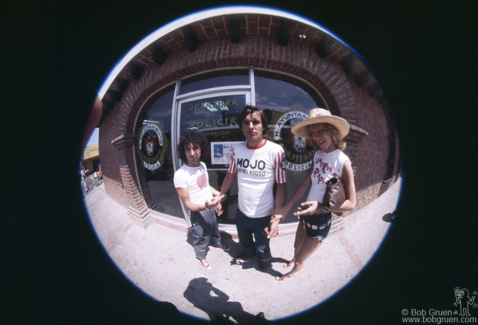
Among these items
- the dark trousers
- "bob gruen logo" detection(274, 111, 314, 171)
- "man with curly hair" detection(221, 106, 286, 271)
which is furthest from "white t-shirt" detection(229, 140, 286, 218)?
the dark trousers

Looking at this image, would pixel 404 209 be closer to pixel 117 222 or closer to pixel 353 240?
pixel 353 240

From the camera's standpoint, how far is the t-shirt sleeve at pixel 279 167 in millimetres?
1125

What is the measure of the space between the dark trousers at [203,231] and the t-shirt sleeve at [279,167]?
74 centimetres

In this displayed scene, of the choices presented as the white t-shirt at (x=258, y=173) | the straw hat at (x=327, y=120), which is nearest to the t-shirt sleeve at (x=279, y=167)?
the white t-shirt at (x=258, y=173)

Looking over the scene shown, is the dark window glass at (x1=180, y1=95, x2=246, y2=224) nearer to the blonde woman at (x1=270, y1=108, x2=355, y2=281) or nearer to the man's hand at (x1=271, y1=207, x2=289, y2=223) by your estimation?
the man's hand at (x1=271, y1=207, x2=289, y2=223)

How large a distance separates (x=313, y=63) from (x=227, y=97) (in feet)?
2.81

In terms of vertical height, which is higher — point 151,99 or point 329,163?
point 151,99

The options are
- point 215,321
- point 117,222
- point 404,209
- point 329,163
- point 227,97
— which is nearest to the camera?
point 329,163

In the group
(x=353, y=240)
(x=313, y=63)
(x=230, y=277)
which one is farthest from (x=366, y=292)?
(x=313, y=63)

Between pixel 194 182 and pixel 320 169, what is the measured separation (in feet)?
3.48

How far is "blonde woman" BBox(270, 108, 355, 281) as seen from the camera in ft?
2.86

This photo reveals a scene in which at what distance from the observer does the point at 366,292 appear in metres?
1.12

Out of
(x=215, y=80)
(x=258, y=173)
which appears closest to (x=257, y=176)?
(x=258, y=173)

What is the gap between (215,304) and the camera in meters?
1.02
